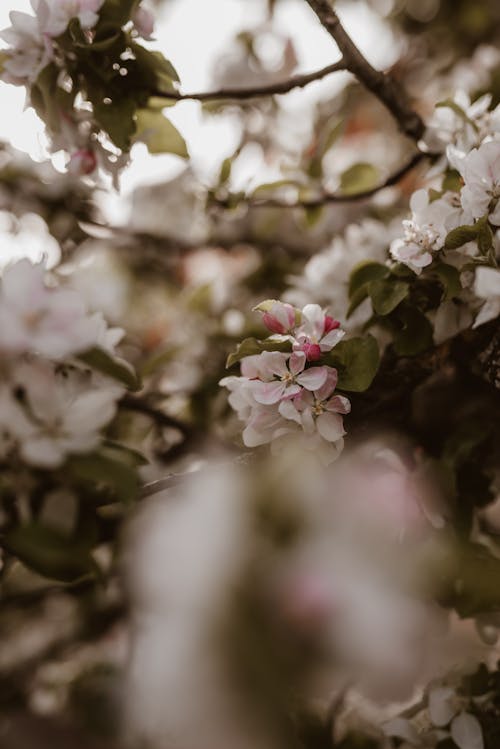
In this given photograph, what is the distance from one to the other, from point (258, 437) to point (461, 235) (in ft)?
0.77

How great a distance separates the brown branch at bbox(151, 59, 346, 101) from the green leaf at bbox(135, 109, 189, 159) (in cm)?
4

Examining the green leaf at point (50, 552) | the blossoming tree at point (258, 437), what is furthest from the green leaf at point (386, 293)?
the green leaf at point (50, 552)

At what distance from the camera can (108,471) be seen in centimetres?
50

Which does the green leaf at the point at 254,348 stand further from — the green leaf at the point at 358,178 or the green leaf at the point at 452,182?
the green leaf at the point at 358,178

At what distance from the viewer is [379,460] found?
78cm

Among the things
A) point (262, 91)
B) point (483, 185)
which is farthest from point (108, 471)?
point (262, 91)

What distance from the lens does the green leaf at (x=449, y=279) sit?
63 cm

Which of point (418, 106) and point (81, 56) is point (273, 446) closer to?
point (81, 56)

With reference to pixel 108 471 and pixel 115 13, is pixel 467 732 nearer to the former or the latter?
pixel 108 471

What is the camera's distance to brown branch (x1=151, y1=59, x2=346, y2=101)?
77cm

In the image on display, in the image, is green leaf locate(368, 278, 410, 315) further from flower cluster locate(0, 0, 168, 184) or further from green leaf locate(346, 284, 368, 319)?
flower cluster locate(0, 0, 168, 184)

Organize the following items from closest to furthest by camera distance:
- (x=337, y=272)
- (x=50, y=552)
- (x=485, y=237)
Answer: (x=50, y=552) → (x=485, y=237) → (x=337, y=272)

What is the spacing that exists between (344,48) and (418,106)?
876 mm

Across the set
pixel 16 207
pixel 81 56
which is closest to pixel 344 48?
pixel 81 56
